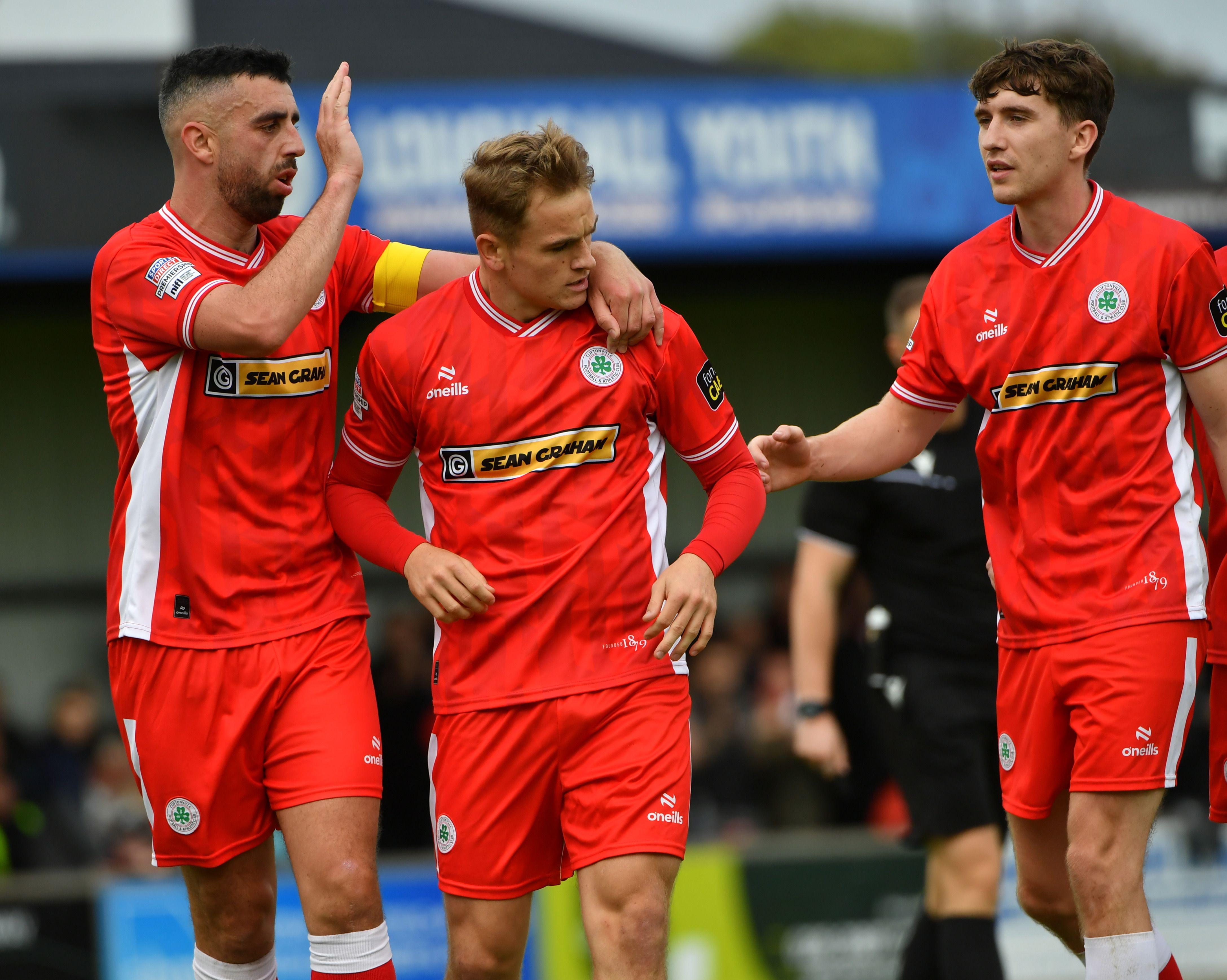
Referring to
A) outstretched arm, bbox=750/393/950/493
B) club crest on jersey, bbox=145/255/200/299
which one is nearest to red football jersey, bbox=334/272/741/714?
outstretched arm, bbox=750/393/950/493

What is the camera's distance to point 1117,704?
391 cm

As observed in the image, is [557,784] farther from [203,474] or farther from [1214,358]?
[1214,358]

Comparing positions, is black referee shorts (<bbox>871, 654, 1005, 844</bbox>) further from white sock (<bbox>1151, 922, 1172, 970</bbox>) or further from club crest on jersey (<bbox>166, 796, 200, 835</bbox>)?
club crest on jersey (<bbox>166, 796, 200, 835</bbox>)

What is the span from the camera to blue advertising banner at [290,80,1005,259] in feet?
34.8

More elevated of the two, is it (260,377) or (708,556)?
(260,377)

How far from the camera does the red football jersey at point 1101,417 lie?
13.0 feet

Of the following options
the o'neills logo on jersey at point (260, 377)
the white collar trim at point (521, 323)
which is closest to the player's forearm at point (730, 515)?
the white collar trim at point (521, 323)

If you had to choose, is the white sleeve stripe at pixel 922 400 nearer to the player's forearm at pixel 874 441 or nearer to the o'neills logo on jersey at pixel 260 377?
the player's forearm at pixel 874 441

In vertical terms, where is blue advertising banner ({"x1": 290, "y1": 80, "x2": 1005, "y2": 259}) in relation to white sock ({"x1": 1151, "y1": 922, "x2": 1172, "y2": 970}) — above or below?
above

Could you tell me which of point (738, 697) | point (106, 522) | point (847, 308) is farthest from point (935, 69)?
point (106, 522)

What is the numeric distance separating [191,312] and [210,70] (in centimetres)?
69

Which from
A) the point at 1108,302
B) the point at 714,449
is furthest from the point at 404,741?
the point at 1108,302

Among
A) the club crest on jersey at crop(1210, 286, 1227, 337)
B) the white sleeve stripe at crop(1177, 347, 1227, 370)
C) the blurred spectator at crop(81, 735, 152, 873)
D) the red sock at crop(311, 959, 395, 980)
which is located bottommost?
the blurred spectator at crop(81, 735, 152, 873)

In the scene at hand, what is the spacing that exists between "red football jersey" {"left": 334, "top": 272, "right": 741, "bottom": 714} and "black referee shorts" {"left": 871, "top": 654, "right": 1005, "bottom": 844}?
1.84 meters
